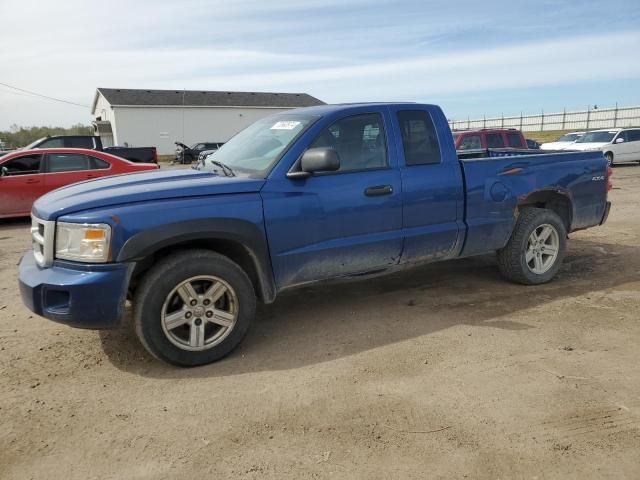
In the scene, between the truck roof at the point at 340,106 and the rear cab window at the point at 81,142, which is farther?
the rear cab window at the point at 81,142

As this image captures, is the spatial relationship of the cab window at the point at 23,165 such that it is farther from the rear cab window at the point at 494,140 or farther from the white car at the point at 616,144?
the white car at the point at 616,144

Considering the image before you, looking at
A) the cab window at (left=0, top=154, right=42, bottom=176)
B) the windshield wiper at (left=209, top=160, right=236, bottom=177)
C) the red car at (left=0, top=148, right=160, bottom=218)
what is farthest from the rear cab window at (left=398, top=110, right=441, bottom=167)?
the cab window at (left=0, top=154, right=42, bottom=176)

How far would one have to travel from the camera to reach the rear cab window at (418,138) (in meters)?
4.64

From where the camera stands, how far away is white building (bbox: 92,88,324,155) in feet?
149

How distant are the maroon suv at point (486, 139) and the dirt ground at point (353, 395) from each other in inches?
347

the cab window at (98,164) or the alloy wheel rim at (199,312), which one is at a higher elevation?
the cab window at (98,164)

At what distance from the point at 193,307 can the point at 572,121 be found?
168ft

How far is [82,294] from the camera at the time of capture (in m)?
3.38

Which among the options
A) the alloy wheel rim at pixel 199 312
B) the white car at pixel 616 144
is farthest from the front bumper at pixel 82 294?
the white car at pixel 616 144

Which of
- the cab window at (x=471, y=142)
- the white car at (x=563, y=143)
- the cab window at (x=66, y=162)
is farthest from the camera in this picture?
the white car at (x=563, y=143)

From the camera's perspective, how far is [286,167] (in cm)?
405

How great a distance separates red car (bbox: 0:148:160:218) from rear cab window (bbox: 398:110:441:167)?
321 inches

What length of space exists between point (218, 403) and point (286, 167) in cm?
181

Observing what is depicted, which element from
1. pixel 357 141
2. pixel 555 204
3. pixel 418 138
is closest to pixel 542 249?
pixel 555 204
